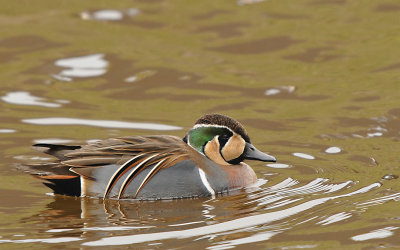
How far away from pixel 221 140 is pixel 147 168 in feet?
3.12

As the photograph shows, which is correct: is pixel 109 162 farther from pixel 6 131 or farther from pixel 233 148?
pixel 6 131

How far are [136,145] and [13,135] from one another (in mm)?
2921

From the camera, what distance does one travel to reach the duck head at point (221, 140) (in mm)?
9883

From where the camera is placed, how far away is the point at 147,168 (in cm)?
948

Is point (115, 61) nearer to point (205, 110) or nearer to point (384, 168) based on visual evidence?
point (205, 110)

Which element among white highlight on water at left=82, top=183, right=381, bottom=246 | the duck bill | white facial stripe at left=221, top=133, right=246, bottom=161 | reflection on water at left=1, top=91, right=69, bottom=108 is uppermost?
reflection on water at left=1, top=91, right=69, bottom=108

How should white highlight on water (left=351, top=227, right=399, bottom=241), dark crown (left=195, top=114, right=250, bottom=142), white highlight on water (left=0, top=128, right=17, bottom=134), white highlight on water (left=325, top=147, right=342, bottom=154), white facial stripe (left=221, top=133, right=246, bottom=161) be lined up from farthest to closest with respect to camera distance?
white highlight on water (left=0, top=128, right=17, bottom=134) < white highlight on water (left=325, top=147, right=342, bottom=154) < white facial stripe (left=221, top=133, right=246, bottom=161) < dark crown (left=195, top=114, right=250, bottom=142) < white highlight on water (left=351, top=227, right=399, bottom=241)

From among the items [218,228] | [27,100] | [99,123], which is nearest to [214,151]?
[218,228]

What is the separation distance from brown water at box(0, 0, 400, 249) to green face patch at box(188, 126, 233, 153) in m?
0.69

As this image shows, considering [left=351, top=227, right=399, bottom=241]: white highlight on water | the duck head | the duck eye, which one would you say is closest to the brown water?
[left=351, top=227, right=399, bottom=241]: white highlight on water

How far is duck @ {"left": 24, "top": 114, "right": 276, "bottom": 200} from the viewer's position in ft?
31.1

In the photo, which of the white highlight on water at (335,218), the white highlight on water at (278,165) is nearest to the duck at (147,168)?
the white highlight on water at (278,165)

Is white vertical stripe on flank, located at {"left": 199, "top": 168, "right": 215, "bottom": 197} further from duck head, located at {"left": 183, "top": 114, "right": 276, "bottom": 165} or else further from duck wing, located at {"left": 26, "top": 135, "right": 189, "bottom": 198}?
duck head, located at {"left": 183, "top": 114, "right": 276, "bottom": 165}

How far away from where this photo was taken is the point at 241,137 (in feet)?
32.9
